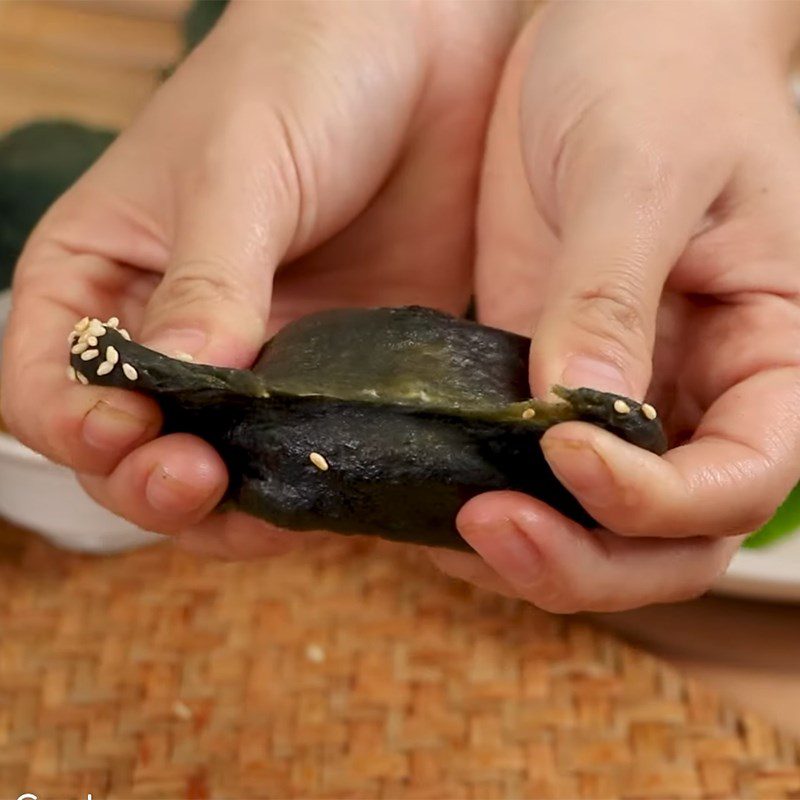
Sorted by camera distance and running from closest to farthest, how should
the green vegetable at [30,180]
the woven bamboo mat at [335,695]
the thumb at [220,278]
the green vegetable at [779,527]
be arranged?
the thumb at [220,278]
the woven bamboo mat at [335,695]
the green vegetable at [779,527]
the green vegetable at [30,180]

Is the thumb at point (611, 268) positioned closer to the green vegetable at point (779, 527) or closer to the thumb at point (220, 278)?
the thumb at point (220, 278)

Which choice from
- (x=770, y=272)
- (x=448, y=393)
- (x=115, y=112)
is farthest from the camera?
(x=115, y=112)

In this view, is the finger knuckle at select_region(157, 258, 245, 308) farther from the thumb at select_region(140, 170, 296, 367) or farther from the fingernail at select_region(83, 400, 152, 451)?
the fingernail at select_region(83, 400, 152, 451)

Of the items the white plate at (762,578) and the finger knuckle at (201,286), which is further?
the white plate at (762,578)

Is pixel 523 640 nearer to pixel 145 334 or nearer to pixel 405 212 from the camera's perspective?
pixel 405 212

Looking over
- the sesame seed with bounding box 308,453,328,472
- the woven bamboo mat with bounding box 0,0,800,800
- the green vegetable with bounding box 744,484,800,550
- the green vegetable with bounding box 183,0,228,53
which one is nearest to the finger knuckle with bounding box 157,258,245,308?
the sesame seed with bounding box 308,453,328,472

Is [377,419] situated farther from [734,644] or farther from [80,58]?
[80,58]

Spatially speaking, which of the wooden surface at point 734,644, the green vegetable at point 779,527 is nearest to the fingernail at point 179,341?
the wooden surface at point 734,644

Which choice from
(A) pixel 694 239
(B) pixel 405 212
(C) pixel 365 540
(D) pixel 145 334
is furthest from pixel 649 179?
(C) pixel 365 540
